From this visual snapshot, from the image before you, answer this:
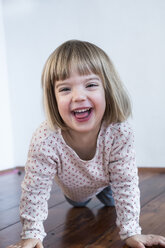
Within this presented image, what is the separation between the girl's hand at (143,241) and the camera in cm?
81

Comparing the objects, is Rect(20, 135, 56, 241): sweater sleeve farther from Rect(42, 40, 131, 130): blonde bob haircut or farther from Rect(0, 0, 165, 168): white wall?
Rect(0, 0, 165, 168): white wall

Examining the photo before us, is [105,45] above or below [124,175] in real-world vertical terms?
above

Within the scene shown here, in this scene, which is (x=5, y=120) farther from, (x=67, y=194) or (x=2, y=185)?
Answer: (x=67, y=194)

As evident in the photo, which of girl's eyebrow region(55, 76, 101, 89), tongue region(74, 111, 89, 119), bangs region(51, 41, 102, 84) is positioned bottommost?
tongue region(74, 111, 89, 119)

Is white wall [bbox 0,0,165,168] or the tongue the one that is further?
white wall [bbox 0,0,165,168]

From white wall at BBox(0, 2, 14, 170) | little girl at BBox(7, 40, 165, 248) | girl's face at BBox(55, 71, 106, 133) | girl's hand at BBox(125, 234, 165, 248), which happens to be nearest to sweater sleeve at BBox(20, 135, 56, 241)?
little girl at BBox(7, 40, 165, 248)

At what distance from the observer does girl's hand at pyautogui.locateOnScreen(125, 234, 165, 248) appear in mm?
814

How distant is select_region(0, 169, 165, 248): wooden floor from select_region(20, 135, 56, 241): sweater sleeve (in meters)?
0.07

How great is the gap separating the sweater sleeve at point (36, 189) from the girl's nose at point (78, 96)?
0.17m

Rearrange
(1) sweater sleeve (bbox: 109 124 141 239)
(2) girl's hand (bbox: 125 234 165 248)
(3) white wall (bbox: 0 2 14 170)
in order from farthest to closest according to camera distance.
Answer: (3) white wall (bbox: 0 2 14 170)
(1) sweater sleeve (bbox: 109 124 141 239)
(2) girl's hand (bbox: 125 234 165 248)

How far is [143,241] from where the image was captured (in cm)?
83

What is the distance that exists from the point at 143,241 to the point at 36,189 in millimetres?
321

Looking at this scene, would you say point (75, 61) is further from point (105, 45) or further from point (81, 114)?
point (105, 45)

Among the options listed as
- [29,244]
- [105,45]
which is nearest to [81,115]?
[29,244]
